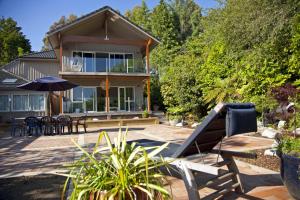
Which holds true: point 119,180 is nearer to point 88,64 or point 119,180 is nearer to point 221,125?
point 221,125

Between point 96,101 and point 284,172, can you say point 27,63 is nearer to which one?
point 96,101

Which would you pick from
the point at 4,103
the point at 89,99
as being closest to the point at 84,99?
the point at 89,99

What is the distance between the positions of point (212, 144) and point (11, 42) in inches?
1891

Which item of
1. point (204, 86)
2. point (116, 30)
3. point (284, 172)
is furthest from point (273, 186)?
point (116, 30)

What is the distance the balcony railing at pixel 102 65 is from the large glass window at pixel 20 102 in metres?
5.21

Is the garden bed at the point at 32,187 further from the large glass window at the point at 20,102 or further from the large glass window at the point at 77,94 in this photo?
the large glass window at the point at 20,102

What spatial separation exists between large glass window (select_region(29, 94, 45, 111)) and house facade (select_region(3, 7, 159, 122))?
124 centimetres

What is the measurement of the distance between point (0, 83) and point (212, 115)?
23.4 metres

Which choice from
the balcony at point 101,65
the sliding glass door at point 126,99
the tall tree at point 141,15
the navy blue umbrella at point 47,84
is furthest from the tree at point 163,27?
the navy blue umbrella at point 47,84

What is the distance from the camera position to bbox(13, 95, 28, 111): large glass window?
2278 cm

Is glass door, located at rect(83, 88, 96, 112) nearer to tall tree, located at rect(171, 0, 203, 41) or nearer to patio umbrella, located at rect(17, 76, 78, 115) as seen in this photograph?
patio umbrella, located at rect(17, 76, 78, 115)

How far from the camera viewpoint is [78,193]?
6.73 feet

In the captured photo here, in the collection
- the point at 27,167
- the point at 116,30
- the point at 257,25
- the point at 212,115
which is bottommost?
A: the point at 27,167

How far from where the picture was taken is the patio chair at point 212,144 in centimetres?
304
